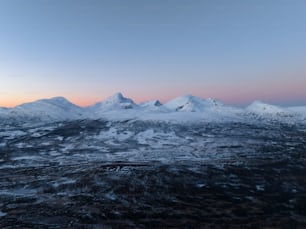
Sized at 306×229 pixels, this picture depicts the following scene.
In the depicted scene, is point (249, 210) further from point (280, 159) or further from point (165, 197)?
point (280, 159)

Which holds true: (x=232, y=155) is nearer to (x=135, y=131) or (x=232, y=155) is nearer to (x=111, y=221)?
(x=111, y=221)

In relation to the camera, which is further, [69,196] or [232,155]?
[232,155]

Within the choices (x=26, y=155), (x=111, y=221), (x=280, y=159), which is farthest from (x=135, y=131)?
(x=111, y=221)

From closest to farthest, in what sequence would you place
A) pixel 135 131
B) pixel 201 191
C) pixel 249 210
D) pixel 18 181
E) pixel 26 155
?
pixel 249 210 → pixel 201 191 → pixel 18 181 → pixel 26 155 → pixel 135 131

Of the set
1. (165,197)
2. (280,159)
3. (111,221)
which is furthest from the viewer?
(280,159)

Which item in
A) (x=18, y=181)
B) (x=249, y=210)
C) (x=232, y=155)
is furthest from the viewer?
(x=232, y=155)

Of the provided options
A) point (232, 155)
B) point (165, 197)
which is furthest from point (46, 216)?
point (232, 155)

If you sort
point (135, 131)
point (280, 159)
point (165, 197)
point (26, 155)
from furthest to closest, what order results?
point (135, 131), point (26, 155), point (280, 159), point (165, 197)

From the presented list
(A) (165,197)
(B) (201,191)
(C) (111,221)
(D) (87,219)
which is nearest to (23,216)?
(D) (87,219)

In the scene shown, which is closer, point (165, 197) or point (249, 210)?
point (249, 210)
